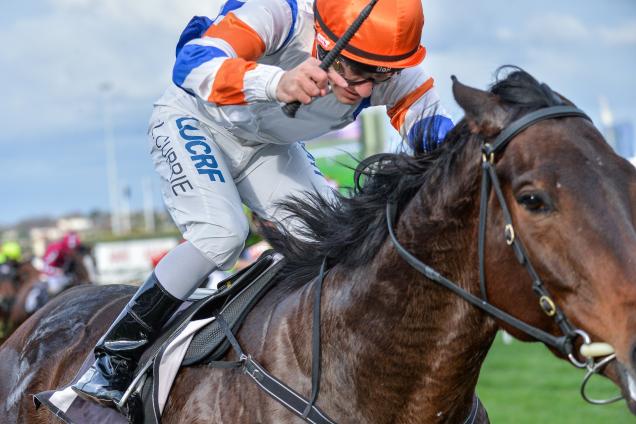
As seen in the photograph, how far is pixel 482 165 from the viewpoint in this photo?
241cm

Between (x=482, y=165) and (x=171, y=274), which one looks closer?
(x=482, y=165)

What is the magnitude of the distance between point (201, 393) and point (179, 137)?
→ 41.7 inches

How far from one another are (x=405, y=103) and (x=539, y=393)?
7.50 metres

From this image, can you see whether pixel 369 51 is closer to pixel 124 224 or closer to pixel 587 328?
pixel 587 328

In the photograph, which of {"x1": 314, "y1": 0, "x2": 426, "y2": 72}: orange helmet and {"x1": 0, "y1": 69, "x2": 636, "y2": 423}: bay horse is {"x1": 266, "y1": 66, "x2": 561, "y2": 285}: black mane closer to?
{"x1": 0, "y1": 69, "x2": 636, "y2": 423}: bay horse

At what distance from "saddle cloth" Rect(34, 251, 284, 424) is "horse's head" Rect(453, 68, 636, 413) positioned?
1.12 meters

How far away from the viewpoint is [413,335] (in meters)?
2.63

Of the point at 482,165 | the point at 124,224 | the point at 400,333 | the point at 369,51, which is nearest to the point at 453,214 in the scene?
the point at 482,165

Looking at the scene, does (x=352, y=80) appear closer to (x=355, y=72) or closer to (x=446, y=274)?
(x=355, y=72)

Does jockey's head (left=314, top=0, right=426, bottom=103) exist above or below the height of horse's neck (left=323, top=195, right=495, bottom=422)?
above

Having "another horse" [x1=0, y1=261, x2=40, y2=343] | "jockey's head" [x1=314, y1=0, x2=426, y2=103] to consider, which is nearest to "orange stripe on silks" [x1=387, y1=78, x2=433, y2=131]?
"jockey's head" [x1=314, y1=0, x2=426, y2=103]

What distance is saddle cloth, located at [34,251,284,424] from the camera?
123 inches

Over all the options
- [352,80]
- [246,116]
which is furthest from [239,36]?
[352,80]

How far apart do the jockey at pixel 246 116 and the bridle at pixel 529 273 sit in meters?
0.48
